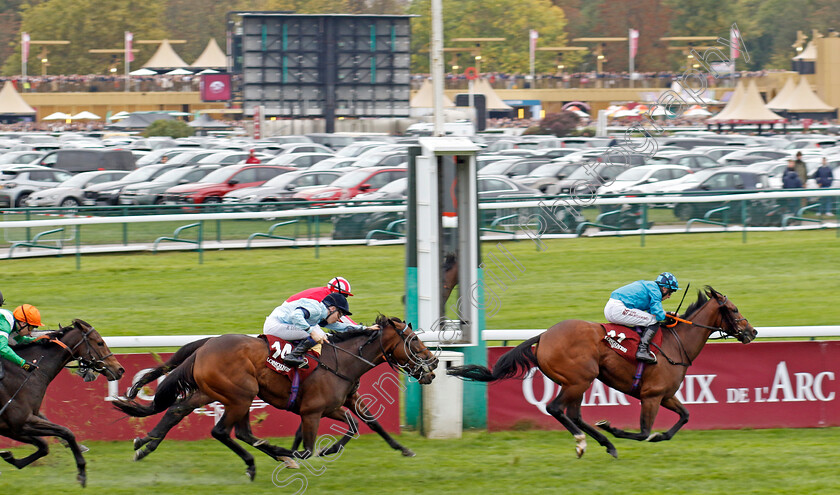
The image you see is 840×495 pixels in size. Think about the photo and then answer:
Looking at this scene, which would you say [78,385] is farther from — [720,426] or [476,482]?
[720,426]

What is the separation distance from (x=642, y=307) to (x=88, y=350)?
4356mm

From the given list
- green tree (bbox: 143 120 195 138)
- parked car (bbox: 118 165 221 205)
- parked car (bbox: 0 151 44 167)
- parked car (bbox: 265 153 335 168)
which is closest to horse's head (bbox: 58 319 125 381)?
parked car (bbox: 118 165 221 205)

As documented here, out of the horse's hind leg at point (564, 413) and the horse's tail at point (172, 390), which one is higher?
the horse's tail at point (172, 390)

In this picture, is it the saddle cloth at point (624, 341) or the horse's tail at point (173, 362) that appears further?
the saddle cloth at point (624, 341)

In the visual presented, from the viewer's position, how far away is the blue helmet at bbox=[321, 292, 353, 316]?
27.3 ft

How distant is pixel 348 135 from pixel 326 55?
20.7ft

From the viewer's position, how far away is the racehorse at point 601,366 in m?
8.47

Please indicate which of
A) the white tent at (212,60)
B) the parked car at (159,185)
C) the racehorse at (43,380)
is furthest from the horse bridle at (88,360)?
the white tent at (212,60)

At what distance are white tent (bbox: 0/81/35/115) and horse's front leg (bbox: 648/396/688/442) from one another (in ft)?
188

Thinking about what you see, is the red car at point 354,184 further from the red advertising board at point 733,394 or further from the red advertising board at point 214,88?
the red advertising board at point 214,88

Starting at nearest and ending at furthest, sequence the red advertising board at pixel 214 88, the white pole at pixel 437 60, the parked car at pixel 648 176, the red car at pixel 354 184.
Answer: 1. the white pole at pixel 437 60
2. the red car at pixel 354 184
3. the parked car at pixel 648 176
4. the red advertising board at pixel 214 88

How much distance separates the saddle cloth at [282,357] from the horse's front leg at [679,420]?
109 inches

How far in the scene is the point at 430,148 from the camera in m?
8.78

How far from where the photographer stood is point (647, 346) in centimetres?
857
